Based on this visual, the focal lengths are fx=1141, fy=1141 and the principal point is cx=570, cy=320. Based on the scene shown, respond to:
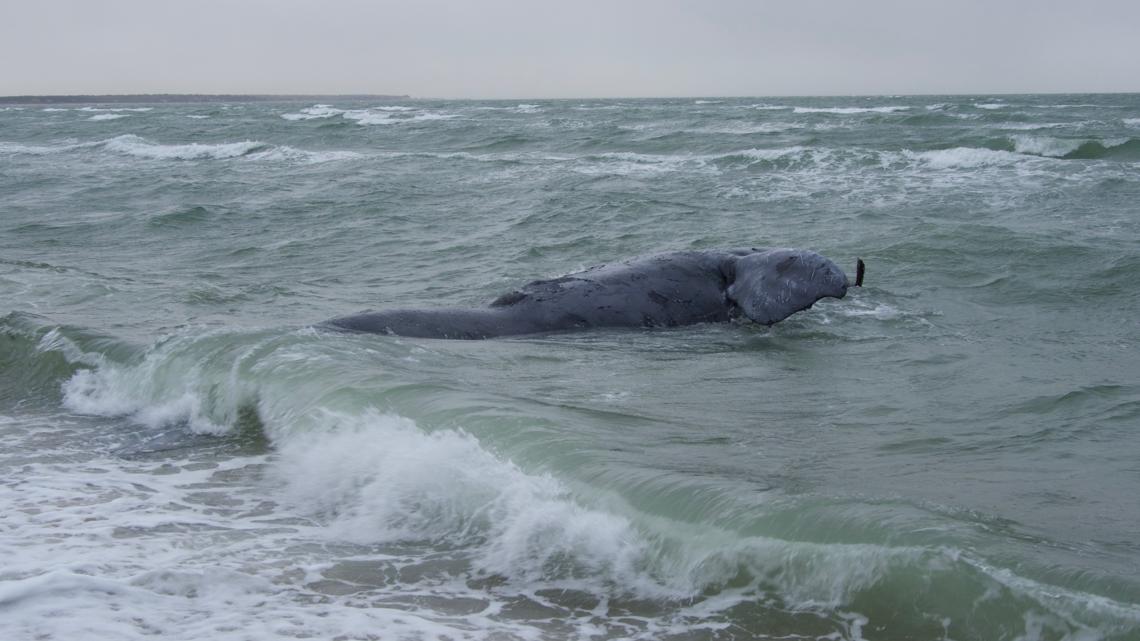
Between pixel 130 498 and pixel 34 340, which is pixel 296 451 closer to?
pixel 130 498

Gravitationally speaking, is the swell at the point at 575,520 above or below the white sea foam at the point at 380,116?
below

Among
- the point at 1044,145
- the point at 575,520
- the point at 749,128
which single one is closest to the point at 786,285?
the point at 575,520

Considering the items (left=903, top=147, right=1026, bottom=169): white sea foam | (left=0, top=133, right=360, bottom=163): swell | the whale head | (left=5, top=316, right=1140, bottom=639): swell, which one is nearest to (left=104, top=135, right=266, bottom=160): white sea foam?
(left=0, top=133, right=360, bottom=163): swell

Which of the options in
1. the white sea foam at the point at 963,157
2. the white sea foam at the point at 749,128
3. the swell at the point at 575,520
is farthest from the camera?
the white sea foam at the point at 749,128

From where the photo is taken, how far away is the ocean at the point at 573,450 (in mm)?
4098

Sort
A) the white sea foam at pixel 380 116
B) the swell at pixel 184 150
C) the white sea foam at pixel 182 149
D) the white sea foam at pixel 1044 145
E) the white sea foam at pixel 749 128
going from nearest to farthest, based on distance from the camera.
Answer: the white sea foam at pixel 1044 145 < the swell at pixel 184 150 < the white sea foam at pixel 749 128 < the white sea foam at pixel 182 149 < the white sea foam at pixel 380 116

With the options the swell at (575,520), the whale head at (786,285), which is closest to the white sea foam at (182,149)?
the whale head at (786,285)

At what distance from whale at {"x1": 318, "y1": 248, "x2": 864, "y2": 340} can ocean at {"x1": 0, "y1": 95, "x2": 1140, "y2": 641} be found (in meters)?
0.21

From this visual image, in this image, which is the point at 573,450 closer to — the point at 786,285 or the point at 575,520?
the point at 575,520

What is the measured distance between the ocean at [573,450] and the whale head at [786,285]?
253 mm

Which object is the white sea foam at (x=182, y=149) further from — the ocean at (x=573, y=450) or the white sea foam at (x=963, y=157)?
the ocean at (x=573, y=450)

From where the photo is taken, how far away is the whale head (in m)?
8.23

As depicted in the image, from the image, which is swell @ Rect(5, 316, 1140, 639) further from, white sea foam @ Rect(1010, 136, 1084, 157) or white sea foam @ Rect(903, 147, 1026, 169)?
white sea foam @ Rect(1010, 136, 1084, 157)

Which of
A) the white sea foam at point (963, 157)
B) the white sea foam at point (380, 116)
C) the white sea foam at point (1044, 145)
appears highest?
the white sea foam at point (380, 116)
